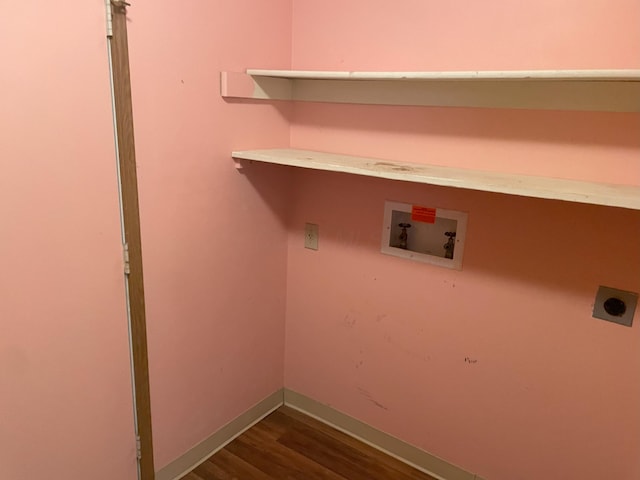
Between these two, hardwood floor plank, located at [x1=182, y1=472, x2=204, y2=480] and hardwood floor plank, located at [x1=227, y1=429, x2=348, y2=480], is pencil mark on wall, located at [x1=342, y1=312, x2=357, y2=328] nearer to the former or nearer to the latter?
hardwood floor plank, located at [x1=227, y1=429, x2=348, y2=480]

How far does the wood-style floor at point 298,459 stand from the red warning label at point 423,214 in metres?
1.12

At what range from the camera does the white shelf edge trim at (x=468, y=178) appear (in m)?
1.20

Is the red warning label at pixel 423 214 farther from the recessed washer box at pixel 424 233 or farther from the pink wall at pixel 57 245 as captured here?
the pink wall at pixel 57 245

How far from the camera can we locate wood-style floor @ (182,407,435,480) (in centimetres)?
199

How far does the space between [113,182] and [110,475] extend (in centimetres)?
106

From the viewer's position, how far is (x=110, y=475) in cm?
167

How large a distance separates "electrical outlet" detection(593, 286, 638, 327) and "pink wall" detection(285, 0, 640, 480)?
0.02 m

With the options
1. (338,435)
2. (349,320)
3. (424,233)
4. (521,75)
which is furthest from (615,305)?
(338,435)

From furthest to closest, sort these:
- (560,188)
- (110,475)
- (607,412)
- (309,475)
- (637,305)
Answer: (309,475) < (110,475) < (607,412) < (637,305) < (560,188)

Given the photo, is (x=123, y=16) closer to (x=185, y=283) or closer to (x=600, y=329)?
(x=185, y=283)

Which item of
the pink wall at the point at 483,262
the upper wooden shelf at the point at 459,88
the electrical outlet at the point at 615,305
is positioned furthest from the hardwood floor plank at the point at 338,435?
the upper wooden shelf at the point at 459,88

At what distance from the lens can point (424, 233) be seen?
1.86 metres

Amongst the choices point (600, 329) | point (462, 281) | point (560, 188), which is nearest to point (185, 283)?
point (462, 281)

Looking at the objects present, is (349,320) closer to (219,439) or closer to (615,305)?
(219,439)
